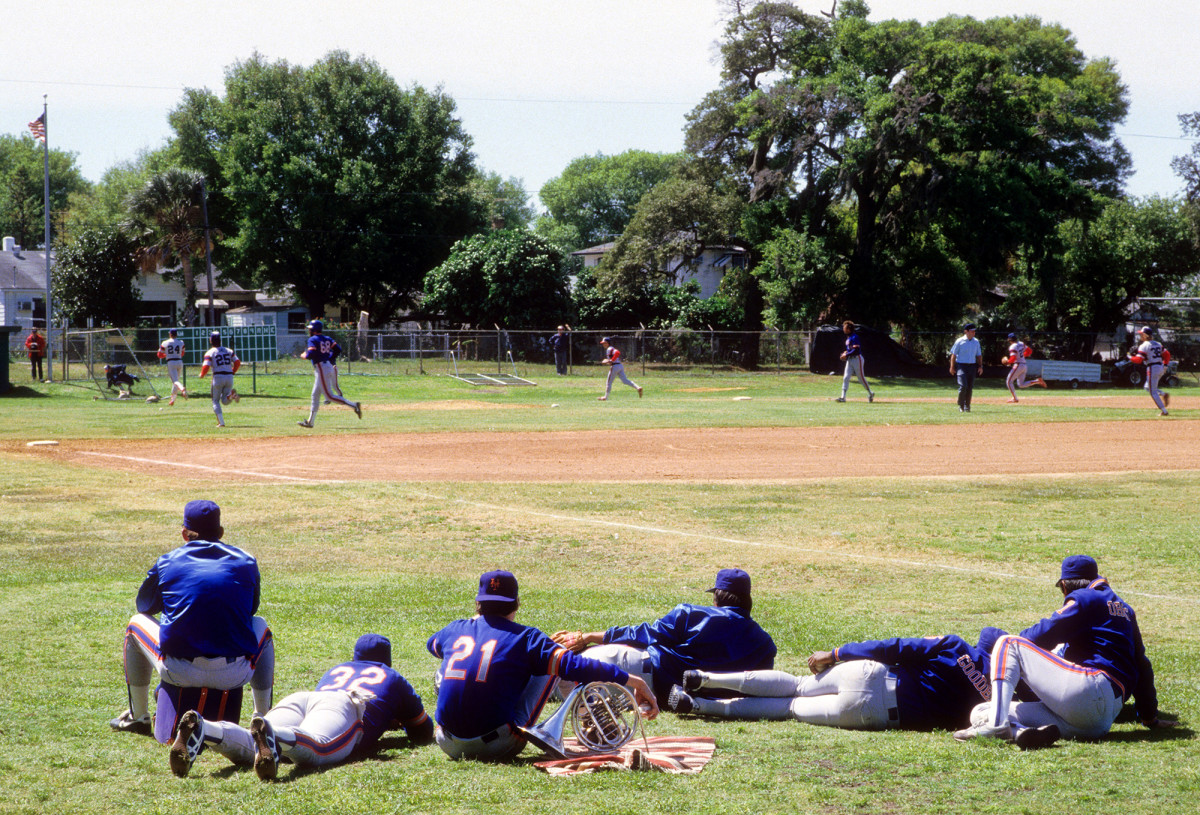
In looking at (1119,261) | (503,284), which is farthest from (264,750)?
(1119,261)

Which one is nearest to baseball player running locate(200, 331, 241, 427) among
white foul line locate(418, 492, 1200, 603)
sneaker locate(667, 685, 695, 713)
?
white foul line locate(418, 492, 1200, 603)

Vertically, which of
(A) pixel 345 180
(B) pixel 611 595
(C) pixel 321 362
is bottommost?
(B) pixel 611 595

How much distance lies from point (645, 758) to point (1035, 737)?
213cm

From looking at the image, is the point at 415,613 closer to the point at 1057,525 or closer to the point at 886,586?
the point at 886,586

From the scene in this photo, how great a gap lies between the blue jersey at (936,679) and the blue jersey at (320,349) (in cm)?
1877

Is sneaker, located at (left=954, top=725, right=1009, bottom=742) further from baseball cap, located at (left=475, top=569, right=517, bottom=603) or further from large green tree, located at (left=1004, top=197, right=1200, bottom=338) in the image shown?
large green tree, located at (left=1004, top=197, right=1200, bottom=338)

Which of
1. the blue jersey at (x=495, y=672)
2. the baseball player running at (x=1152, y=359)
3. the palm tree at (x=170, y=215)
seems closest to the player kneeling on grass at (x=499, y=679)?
the blue jersey at (x=495, y=672)

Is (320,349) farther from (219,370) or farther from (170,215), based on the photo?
(170,215)

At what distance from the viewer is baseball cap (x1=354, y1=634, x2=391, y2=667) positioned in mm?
6469

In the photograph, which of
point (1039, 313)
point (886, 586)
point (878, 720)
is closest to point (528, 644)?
point (878, 720)

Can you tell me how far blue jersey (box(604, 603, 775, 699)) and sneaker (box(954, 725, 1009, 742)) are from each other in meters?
1.22

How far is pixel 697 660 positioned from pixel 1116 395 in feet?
123

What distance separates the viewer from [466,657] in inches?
233

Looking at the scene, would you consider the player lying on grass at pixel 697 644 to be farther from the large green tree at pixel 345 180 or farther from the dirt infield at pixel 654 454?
the large green tree at pixel 345 180
